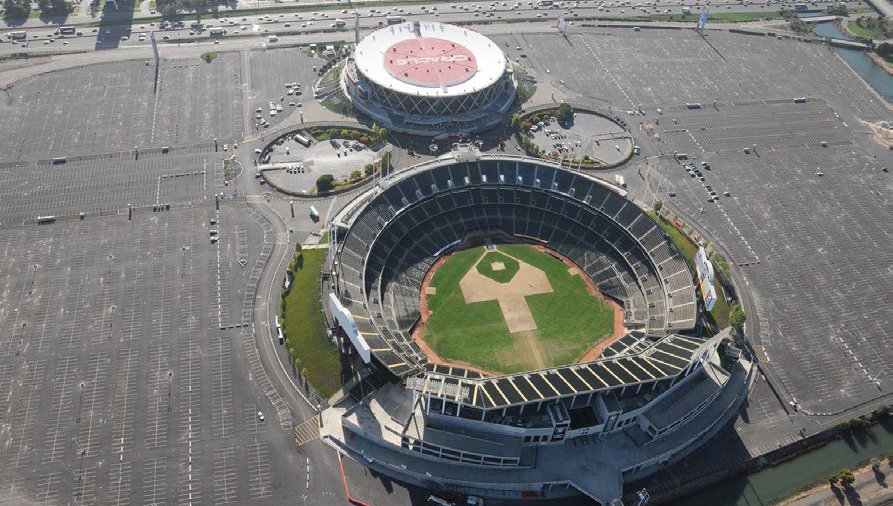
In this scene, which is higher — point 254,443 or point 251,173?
point 251,173

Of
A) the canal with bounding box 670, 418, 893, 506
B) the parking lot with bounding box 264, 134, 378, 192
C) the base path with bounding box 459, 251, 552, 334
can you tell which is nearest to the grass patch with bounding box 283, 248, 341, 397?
the parking lot with bounding box 264, 134, 378, 192

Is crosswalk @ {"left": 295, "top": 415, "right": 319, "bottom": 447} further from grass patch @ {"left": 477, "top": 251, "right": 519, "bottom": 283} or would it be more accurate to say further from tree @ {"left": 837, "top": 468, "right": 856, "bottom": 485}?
tree @ {"left": 837, "top": 468, "right": 856, "bottom": 485}

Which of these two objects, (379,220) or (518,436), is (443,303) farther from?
(518,436)

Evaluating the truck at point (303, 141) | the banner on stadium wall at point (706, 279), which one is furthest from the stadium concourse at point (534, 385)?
the truck at point (303, 141)

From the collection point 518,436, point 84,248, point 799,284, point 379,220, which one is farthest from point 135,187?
point 799,284

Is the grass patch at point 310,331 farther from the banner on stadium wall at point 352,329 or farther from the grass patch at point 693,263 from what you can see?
the grass patch at point 693,263

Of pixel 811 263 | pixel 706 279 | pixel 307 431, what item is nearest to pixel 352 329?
pixel 307 431

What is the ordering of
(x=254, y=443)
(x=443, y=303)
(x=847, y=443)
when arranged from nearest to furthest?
1. (x=254, y=443)
2. (x=847, y=443)
3. (x=443, y=303)
